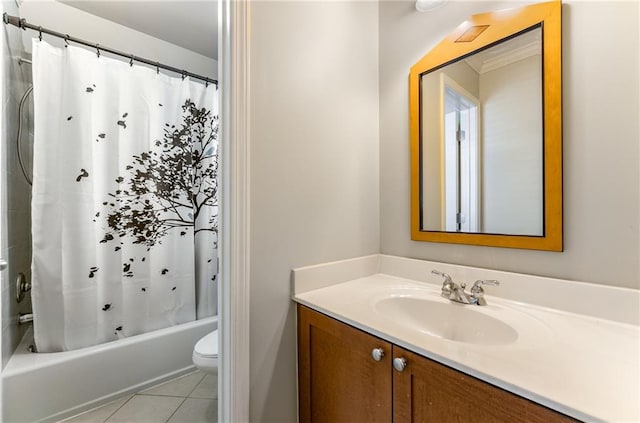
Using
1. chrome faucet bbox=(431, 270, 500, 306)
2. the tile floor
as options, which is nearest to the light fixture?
chrome faucet bbox=(431, 270, 500, 306)

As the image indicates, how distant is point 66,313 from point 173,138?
4.06 ft

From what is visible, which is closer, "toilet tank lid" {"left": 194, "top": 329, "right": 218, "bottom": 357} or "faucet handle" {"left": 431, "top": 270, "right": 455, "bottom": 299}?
"faucet handle" {"left": 431, "top": 270, "right": 455, "bottom": 299}

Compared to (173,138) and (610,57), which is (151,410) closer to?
(173,138)

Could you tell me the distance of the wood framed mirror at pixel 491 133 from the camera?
3.09 feet

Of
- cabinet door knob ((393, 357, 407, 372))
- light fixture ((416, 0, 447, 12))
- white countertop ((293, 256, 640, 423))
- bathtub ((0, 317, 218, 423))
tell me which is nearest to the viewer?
white countertop ((293, 256, 640, 423))

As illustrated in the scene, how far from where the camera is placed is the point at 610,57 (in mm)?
835

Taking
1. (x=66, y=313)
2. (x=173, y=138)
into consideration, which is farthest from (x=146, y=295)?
(x=173, y=138)

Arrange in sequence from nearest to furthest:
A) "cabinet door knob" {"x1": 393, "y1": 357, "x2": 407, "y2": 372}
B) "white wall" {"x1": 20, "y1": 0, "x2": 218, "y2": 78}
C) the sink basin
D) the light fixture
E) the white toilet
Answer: "cabinet door knob" {"x1": 393, "y1": 357, "x2": 407, "y2": 372}
the sink basin
the light fixture
the white toilet
"white wall" {"x1": 20, "y1": 0, "x2": 218, "y2": 78}

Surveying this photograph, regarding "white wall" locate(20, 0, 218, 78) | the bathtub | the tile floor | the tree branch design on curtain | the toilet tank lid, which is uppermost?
"white wall" locate(20, 0, 218, 78)

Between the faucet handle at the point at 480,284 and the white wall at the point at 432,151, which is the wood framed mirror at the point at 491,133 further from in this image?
the faucet handle at the point at 480,284

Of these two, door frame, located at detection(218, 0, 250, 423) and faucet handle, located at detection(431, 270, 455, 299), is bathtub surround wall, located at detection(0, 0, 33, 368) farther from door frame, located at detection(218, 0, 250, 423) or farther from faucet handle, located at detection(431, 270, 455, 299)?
faucet handle, located at detection(431, 270, 455, 299)

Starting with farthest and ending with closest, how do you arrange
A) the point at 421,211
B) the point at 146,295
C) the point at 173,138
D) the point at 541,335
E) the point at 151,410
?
the point at 173,138, the point at 146,295, the point at 151,410, the point at 421,211, the point at 541,335

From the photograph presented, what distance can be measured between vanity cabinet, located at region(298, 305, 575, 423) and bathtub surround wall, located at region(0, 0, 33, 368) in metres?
1.47

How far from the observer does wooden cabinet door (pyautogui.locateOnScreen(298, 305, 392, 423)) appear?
31.5 inches
